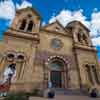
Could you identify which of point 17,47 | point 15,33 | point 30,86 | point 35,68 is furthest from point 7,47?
point 30,86

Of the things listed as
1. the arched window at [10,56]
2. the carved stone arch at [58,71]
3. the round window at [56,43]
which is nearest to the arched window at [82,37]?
the round window at [56,43]

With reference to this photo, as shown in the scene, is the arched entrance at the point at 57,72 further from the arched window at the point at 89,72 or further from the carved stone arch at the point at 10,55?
the carved stone arch at the point at 10,55

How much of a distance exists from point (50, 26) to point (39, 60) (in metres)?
7.00

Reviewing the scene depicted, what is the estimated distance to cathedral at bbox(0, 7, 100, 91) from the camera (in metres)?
13.8

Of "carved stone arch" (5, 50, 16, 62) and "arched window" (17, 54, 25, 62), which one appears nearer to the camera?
"carved stone arch" (5, 50, 16, 62)

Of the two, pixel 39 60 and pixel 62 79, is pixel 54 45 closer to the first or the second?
pixel 39 60

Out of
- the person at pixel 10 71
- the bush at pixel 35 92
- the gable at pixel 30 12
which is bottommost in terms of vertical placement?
the bush at pixel 35 92

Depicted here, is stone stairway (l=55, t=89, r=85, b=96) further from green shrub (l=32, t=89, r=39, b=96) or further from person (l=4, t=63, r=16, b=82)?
person (l=4, t=63, r=16, b=82)

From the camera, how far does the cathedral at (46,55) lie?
13.8 metres

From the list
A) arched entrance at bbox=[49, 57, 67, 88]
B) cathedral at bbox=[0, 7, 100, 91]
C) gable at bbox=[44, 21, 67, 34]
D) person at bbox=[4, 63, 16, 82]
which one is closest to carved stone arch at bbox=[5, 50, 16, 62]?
cathedral at bbox=[0, 7, 100, 91]

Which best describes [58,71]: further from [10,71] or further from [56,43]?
[10,71]

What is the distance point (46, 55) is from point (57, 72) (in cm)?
281

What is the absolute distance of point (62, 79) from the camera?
15.9m

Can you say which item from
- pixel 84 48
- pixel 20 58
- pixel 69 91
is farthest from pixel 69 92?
pixel 84 48
